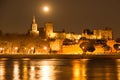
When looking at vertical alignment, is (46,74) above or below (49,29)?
below

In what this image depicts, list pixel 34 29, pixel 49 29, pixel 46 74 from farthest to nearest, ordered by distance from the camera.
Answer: pixel 49 29 → pixel 34 29 → pixel 46 74

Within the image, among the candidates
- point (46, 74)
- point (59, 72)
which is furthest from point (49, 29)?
point (46, 74)

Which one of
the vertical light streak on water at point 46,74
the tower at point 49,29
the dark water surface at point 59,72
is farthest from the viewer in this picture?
the tower at point 49,29

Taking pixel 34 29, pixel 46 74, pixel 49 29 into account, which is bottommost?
pixel 46 74

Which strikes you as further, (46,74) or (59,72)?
(59,72)

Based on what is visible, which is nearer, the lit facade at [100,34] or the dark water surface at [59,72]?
the dark water surface at [59,72]

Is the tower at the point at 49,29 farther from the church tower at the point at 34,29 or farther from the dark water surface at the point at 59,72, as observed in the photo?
the dark water surface at the point at 59,72

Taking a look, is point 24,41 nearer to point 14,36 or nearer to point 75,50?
point 14,36

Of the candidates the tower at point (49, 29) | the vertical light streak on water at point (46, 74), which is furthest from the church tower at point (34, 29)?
the vertical light streak on water at point (46, 74)

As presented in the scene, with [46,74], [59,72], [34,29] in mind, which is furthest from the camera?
[34,29]

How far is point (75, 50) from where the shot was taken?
88.5 metres

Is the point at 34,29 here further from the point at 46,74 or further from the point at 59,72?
the point at 46,74

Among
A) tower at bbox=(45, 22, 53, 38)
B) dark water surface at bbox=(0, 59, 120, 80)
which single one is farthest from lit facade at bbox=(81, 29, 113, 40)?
dark water surface at bbox=(0, 59, 120, 80)

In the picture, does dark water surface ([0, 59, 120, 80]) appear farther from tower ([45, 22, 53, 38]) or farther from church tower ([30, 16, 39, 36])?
tower ([45, 22, 53, 38])
